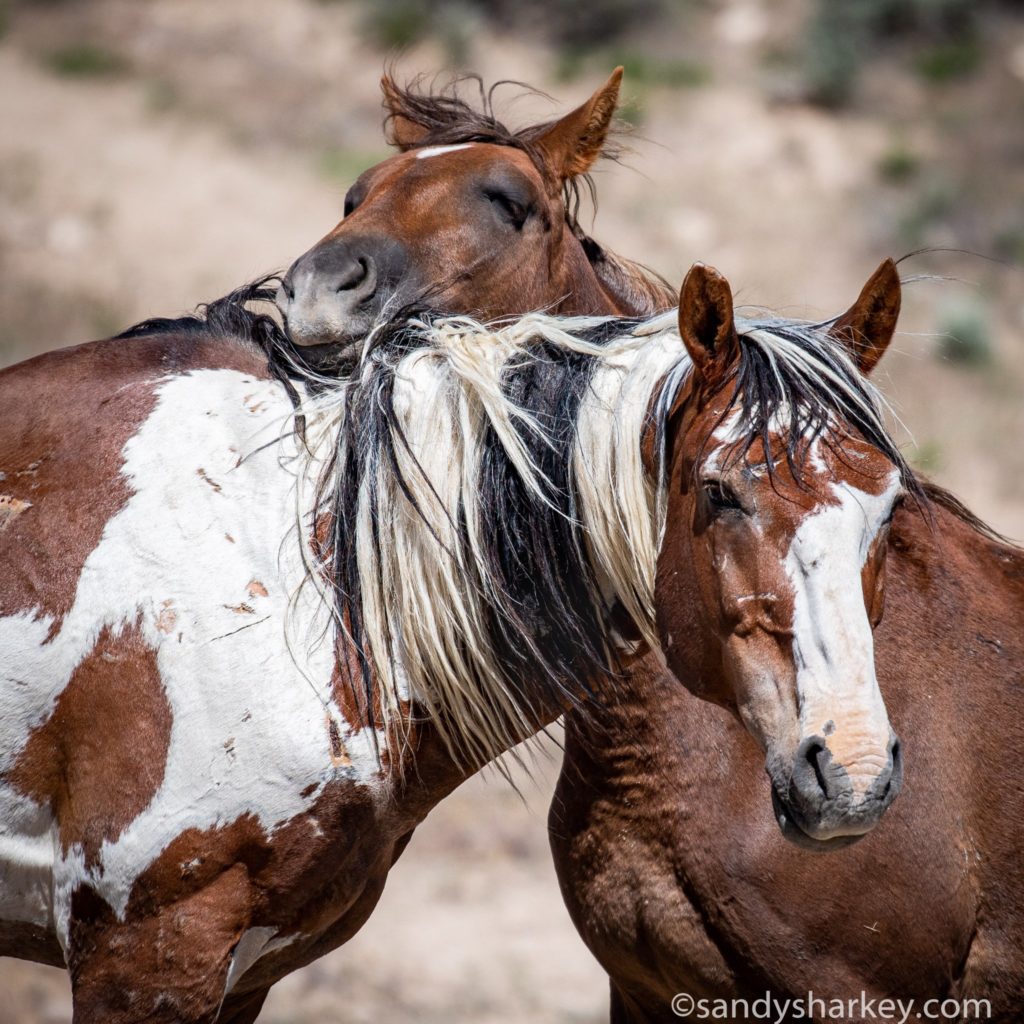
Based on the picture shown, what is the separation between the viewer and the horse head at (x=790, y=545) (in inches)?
70.3

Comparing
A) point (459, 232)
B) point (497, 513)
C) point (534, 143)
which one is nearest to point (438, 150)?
point (534, 143)

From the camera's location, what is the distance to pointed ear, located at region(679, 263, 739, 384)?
Answer: 200 cm

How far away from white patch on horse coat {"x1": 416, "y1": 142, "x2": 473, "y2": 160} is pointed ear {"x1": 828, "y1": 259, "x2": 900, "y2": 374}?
1739 millimetres

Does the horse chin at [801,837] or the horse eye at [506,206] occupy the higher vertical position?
the horse eye at [506,206]

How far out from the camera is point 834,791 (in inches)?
69.1

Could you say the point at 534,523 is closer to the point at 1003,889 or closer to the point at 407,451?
the point at 407,451

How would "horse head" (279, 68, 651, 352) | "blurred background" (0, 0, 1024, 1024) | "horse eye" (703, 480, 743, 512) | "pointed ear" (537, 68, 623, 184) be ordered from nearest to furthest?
"horse eye" (703, 480, 743, 512)
"horse head" (279, 68, 651, 352)
"pointed ear" (537, 68, 623, 184)
"blurred background" (0, 0, 1024, 1024)

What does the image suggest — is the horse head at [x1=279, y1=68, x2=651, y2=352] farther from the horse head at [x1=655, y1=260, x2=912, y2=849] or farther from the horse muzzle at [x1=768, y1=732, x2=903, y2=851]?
the horse muzzle at [x1=768, y1=732, x2=903, y2=851]

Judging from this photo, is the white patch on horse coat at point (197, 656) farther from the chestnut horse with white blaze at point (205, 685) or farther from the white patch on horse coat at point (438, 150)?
the white patch on horse coat at point (438, 150)

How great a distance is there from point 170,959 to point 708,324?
4.72ft

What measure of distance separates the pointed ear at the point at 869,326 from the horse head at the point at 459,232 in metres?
0.97

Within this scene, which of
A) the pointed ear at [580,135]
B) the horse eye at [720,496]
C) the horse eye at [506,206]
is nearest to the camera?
the horse eye at [720,496]

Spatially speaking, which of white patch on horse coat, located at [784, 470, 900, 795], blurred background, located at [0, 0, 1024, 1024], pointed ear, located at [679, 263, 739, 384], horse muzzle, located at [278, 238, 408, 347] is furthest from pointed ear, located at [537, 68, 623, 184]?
blurred background, located at [0, 0, 1024, 1024]

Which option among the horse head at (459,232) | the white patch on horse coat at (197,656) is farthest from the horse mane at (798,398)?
the horse head at (459,232)
